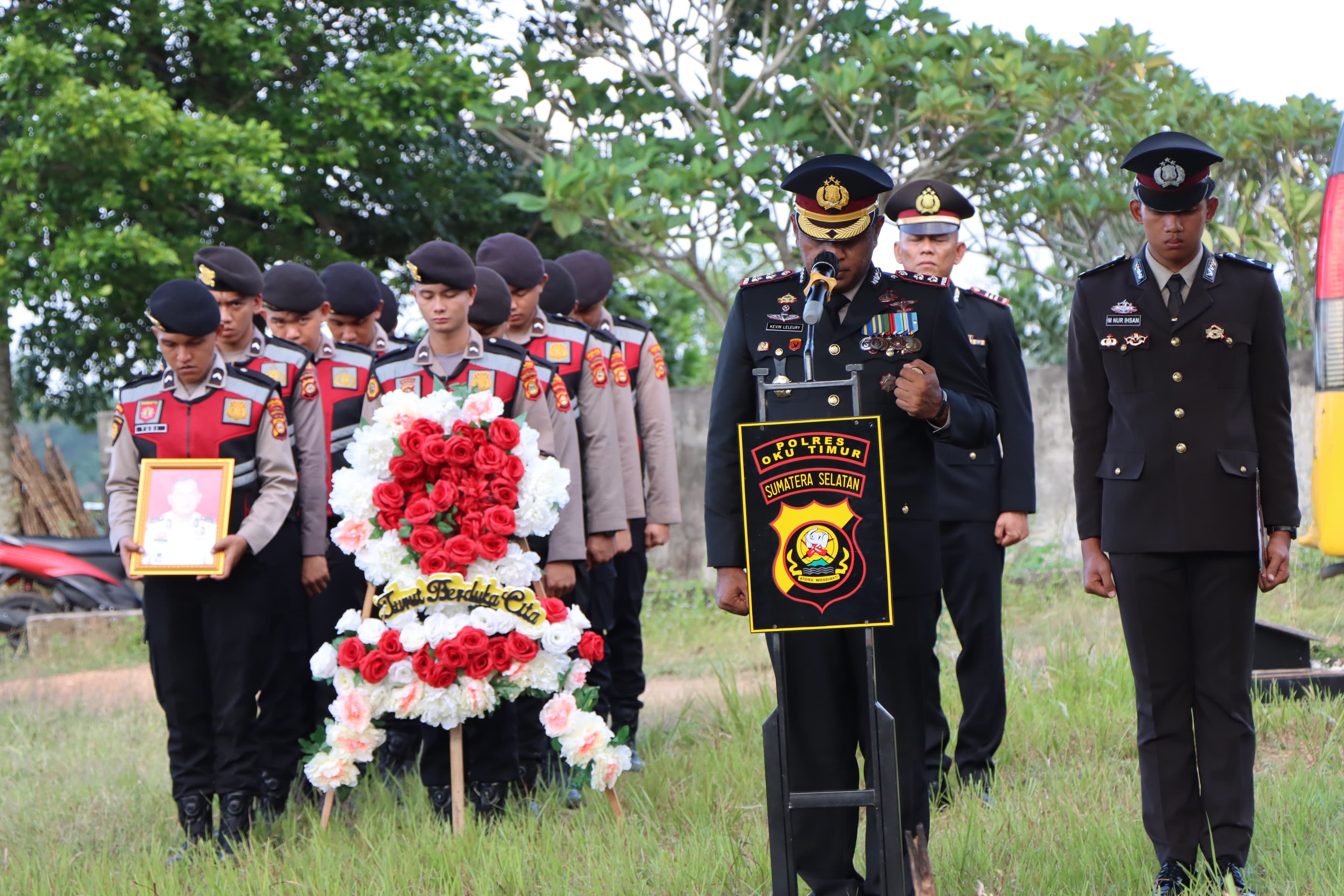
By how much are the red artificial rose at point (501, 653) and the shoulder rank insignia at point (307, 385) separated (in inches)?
48.2

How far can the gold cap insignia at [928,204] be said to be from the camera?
4953 mm

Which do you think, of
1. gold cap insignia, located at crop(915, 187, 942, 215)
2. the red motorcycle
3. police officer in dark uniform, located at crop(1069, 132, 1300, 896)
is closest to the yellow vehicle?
gold cap insignia, located at crop(915, 187, 942, 215)

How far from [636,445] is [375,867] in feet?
7.71

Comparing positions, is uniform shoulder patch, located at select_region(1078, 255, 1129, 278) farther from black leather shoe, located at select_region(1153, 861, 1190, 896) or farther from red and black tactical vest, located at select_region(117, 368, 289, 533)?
red and black tactical vest, located at select_region(117, 368, 289, 533)

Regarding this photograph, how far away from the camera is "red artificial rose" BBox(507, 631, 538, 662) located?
15.5ft

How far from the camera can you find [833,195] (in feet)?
10.6

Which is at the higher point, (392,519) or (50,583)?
(392,519)

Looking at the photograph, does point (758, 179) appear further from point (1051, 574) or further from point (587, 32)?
point (1051, 574)

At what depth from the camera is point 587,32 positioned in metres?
11.6

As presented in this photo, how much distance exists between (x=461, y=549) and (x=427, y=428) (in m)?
0.42

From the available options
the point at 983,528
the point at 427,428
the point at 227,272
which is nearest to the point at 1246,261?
the point at 983,528

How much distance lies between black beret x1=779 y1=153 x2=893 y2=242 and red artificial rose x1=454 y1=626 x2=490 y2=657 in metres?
2.00

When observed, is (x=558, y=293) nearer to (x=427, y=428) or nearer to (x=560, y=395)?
(x=560, y=395)

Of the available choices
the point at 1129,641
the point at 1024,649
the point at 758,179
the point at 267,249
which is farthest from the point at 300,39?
the point at 1129,641
